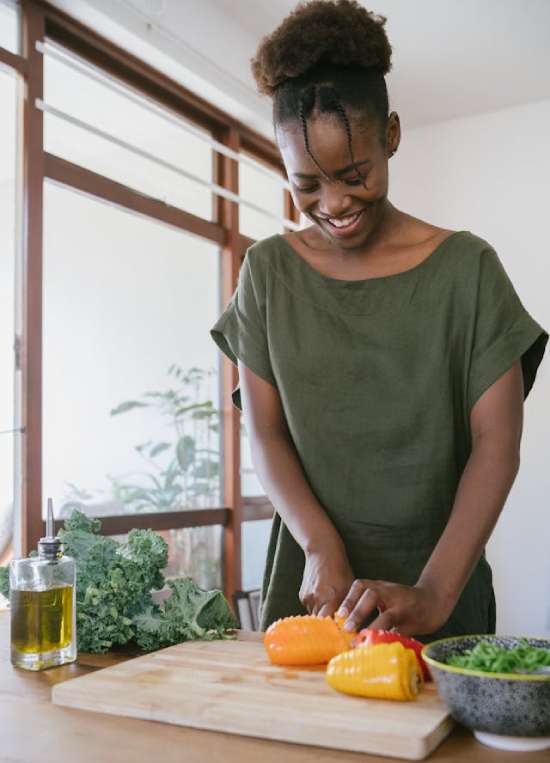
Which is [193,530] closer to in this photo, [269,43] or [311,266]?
[311,266]

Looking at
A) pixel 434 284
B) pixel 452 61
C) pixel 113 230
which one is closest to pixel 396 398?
pixel 434 284

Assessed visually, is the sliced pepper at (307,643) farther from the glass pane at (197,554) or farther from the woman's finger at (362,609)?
the glass pane at (197,554)

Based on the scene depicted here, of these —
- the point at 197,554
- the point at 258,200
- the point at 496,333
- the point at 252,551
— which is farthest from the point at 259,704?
the point at 258,200

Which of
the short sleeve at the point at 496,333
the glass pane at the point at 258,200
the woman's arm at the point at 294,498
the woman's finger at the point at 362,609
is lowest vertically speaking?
the woman's finger at the point at 362,609

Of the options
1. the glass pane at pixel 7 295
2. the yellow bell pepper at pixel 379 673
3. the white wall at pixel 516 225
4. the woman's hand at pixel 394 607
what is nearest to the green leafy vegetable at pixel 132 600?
the woman's hand at pixel 394 607

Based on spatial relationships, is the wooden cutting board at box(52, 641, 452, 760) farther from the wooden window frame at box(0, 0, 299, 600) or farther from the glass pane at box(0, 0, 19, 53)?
the glass pane at box(0, 0, 19, 53)

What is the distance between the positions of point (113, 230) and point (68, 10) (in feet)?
2.92

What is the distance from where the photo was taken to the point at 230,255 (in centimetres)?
472

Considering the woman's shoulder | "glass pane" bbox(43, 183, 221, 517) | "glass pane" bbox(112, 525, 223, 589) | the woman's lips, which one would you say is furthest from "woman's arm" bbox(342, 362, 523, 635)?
"glass pane" bbox(112, 525, 223, 589)

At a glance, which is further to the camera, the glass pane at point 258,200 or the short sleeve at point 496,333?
the glass pane at point 258,200

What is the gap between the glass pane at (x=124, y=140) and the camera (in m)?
3.70

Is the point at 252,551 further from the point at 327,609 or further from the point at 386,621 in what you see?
the point at 386,621

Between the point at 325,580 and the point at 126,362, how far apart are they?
9.19 feet

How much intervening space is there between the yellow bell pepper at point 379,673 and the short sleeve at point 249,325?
67 centimetres
